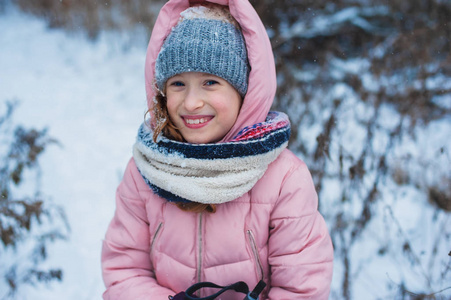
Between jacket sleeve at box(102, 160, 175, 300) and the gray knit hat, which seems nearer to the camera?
the gray knit hat

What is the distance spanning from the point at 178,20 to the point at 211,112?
1.44ft

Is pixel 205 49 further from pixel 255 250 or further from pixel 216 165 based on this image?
pixel 255 250

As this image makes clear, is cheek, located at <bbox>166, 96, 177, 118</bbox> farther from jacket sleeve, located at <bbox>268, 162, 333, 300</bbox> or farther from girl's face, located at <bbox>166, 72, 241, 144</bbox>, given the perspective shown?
jacket sleeve, located at <bbox>268, 162, 333, 300</bbox>

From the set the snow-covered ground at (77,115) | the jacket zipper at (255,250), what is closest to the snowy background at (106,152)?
the snow-covered ground at (77,115)

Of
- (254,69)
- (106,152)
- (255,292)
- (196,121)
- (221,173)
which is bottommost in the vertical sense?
(255,292)

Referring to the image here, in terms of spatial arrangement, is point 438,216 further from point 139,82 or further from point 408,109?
point 139,82

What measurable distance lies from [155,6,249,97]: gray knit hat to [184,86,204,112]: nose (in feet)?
0.27

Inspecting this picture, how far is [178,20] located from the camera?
148 centimetres

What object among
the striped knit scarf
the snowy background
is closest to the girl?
the striped knit scarf

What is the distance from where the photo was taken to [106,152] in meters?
3.88

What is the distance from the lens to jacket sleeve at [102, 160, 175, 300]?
149 centimetres

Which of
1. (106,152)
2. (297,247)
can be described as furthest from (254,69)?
(106,152)

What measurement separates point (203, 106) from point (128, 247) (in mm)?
701

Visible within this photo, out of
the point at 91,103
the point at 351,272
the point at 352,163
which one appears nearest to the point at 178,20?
the point at 352,163
